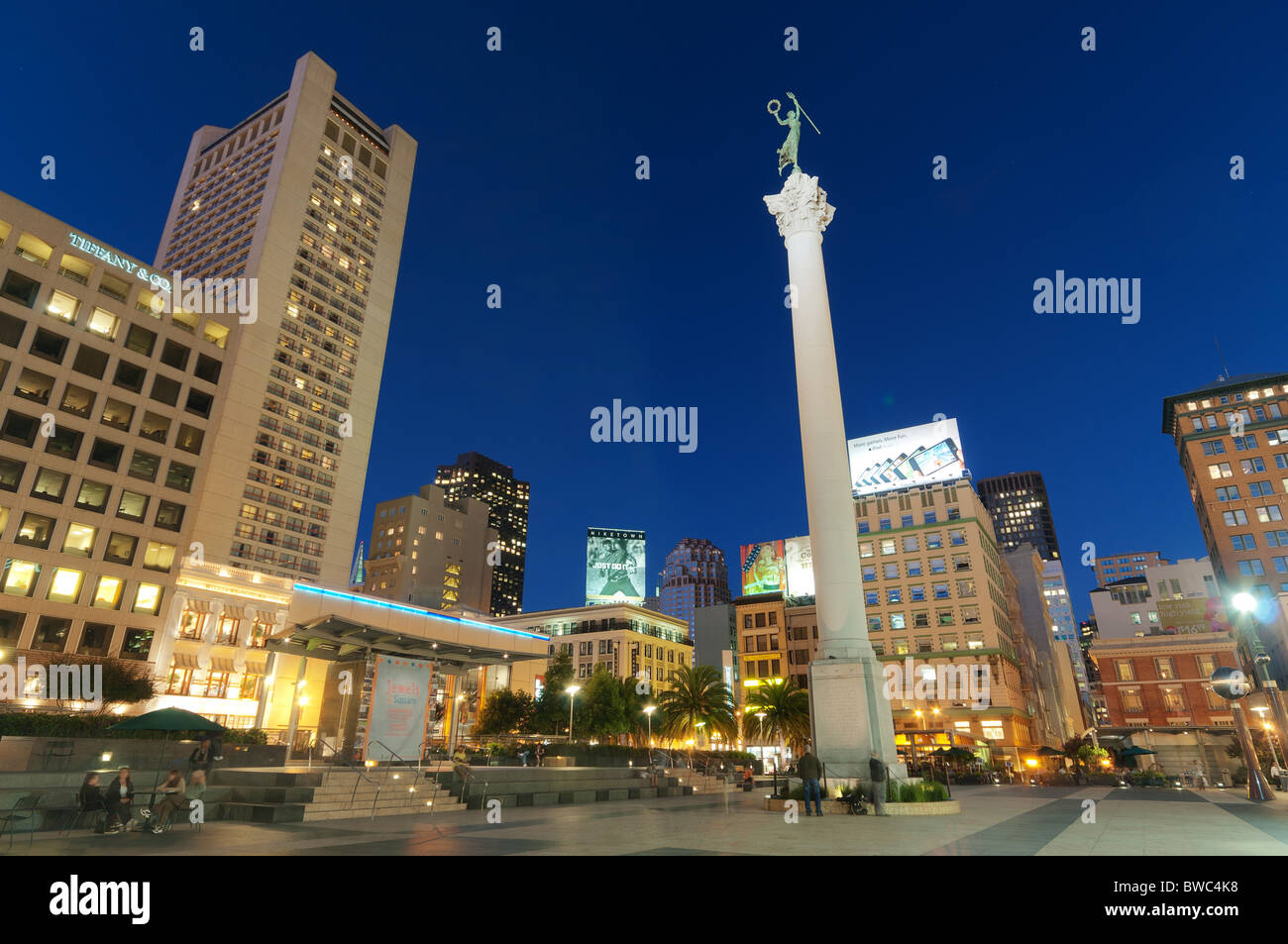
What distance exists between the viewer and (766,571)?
110 metres

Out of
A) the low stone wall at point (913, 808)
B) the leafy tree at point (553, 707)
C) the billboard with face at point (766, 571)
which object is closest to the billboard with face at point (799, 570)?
the billboard with face at point (766, 571)

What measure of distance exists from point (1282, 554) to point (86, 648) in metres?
130

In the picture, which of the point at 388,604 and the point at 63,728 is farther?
the point at 388,604

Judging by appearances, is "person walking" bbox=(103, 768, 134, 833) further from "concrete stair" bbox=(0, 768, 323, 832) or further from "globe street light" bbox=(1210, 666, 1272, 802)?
"globe street light" bbox=(1210, 666, 1272, 802)

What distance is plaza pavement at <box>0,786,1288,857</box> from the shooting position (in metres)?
12.6

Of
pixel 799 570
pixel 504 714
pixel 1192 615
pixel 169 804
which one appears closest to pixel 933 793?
pixel 169 804

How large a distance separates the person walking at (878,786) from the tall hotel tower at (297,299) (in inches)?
3223

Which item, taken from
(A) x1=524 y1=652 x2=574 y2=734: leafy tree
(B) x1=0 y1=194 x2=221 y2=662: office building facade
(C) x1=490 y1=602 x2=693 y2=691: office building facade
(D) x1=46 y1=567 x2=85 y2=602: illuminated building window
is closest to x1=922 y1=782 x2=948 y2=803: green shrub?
(B) x1=0 y1=194 x2=221 y2=662: office building facade

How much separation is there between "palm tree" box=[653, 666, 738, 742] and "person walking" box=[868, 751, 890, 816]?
39.0 meters

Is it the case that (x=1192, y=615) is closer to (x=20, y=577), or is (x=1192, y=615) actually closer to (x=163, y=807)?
(x=163, y=807)

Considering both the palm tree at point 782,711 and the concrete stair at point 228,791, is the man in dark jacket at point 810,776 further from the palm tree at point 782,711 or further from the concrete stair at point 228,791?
the palm tree at point 782,711

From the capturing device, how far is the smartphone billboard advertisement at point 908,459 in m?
89.5

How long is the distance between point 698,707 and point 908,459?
49096 mm
